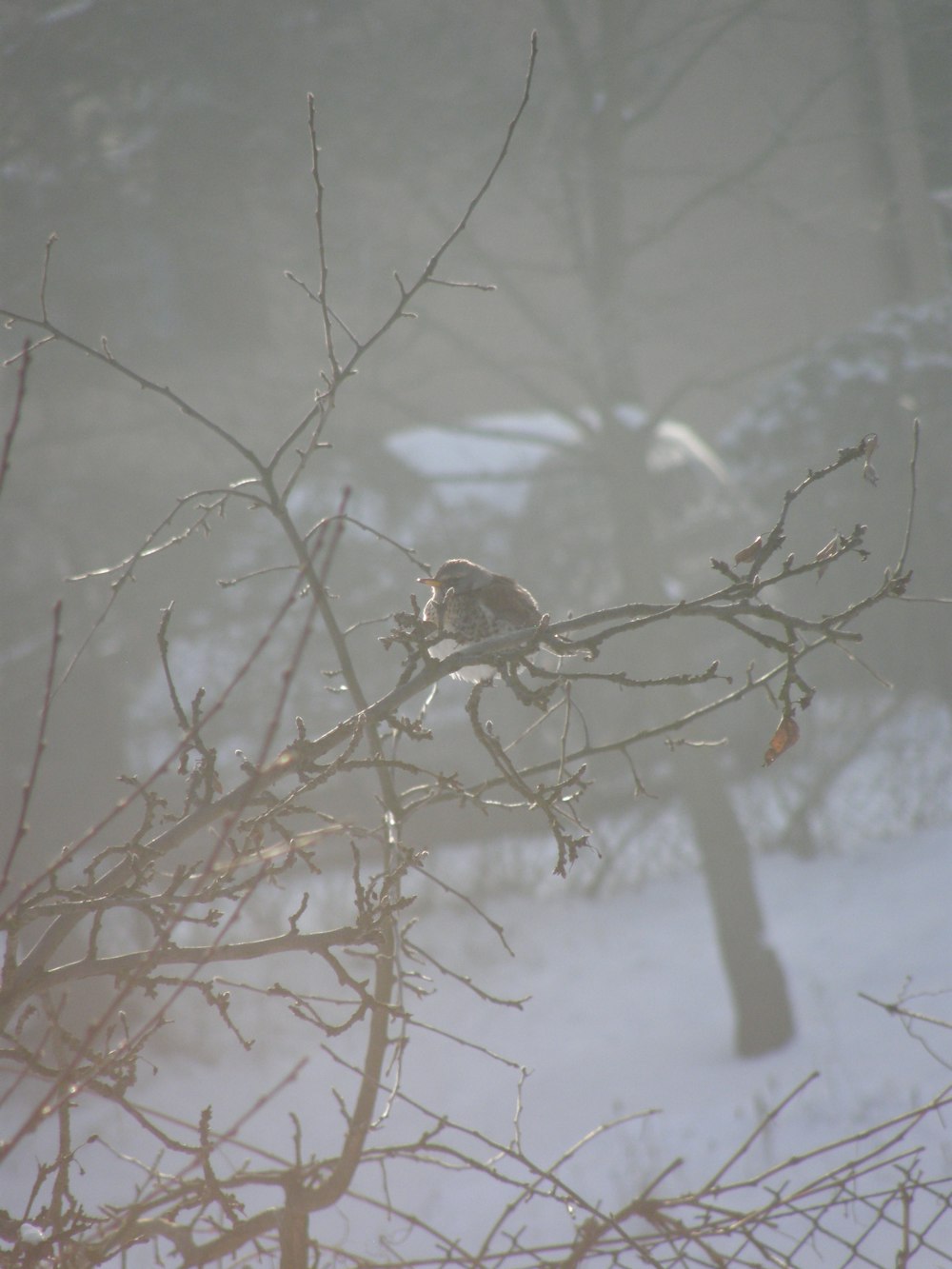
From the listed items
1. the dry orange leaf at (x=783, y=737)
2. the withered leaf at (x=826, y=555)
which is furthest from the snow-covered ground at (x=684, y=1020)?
the withered leaf at (x=826, y=555)

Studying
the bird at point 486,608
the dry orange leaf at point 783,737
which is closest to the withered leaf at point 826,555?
the dry orange leaf at point 783,737

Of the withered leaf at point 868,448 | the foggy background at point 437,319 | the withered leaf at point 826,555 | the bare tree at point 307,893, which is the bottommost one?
the bare tree at point 307,893

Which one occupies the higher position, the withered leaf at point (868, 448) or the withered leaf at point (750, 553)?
the withered leaf at point (868, 448)

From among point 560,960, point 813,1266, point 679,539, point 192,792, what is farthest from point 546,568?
point 192,792

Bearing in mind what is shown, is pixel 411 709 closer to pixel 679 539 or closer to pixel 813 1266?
→ pixel 679 539

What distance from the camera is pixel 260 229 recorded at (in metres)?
6.58

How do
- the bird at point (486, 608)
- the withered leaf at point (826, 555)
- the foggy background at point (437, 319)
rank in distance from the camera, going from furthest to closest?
1. the foggy background at point (437, 319)
2. the bird at point (486, 608)
3. the withered leaf at point (826, 555)

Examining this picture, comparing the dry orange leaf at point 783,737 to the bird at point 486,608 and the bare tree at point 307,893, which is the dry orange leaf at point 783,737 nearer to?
the bare tree at point 307,893

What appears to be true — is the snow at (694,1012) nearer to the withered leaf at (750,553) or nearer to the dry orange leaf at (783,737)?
the dry orange leaf at (783,737)

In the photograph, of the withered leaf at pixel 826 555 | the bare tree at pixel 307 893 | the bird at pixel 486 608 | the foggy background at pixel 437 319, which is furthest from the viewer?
the foggy background at pixel 437 319

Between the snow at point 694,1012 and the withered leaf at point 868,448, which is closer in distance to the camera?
the withered leaf at point 868,448

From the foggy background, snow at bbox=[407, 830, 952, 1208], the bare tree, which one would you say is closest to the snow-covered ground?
snow at bbox=[407, 830, 952, 1208]

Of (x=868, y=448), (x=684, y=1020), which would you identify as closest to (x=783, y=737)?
(x=868, y=448)

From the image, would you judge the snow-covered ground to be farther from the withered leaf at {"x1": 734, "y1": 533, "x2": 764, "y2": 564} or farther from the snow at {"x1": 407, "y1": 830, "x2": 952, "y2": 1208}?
the withered leaf at {"x1": 734, "y1": 533, "x2": 764, "y2": 564}
